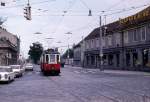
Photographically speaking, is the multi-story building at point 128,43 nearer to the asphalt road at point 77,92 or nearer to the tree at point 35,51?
the asphalt road at point 77,92

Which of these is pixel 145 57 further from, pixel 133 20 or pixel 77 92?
pixel 77 92

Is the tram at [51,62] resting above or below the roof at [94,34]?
below

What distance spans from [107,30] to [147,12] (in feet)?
74.6

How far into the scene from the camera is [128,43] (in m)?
68.4

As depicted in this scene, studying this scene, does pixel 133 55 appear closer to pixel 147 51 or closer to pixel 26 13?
pixel 147 51

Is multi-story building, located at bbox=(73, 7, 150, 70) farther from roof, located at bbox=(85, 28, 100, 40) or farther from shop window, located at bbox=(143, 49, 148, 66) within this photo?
roof, located at bbox=(85, 28, 100, 40)

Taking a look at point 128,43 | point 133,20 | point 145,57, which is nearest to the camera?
point 145,57

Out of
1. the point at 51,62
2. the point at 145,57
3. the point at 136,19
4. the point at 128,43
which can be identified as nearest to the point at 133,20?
the point at 136,19

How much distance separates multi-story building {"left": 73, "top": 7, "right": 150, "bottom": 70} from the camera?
199ft

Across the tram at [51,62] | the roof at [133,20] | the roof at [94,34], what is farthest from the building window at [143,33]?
the roof at [94,34]

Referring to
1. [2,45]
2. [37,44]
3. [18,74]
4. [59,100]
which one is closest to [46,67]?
[18,74]

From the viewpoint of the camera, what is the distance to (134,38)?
65.5 metres

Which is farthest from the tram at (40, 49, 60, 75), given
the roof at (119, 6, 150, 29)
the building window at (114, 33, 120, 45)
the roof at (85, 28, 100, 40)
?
the roof at (85, 28, 100, 40)

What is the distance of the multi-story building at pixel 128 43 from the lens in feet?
A: 199
